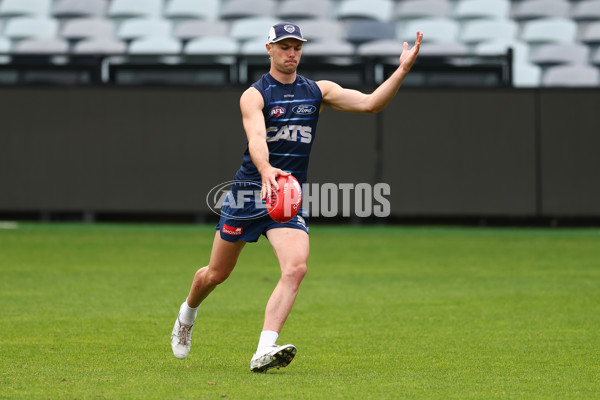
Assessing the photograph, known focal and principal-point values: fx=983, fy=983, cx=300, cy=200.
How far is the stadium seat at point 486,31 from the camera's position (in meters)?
25.5

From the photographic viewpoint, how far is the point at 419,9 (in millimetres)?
26078

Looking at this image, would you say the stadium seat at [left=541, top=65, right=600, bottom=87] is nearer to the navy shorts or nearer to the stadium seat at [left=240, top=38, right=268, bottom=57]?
the stadium seat at [left=240, top=38, right=268, bottom=57]

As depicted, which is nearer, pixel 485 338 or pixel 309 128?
pixel 309 128

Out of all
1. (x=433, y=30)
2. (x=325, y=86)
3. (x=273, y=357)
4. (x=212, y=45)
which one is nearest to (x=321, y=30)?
(x=212, y=45)

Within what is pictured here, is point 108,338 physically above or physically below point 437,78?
below

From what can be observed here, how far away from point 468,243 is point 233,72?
6.16 meters

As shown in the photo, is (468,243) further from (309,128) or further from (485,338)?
(309,128)

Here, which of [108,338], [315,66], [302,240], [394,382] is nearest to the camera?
[394,382]

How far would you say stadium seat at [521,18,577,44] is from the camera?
25.6 m

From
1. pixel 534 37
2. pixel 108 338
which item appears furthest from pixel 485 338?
pixel 534 37

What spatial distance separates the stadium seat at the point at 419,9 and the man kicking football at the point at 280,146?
19.4m

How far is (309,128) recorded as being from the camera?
703 centimetres

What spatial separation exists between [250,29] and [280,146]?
60.7 ft

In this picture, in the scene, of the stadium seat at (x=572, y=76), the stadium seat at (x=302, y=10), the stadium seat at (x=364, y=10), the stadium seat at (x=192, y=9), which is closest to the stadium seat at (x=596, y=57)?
the stadium seat at (x=572, y=76)
